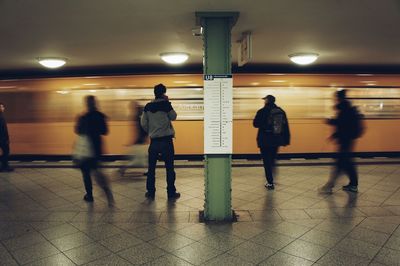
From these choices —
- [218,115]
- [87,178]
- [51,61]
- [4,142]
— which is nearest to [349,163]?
[218,115]

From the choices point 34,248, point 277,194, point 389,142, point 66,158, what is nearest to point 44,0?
point 34,248

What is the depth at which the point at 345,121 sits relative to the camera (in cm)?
528

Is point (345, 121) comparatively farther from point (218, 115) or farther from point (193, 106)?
point (193, 106)

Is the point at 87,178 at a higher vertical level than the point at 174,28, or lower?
lower

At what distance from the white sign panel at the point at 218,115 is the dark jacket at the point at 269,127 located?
1914 mm

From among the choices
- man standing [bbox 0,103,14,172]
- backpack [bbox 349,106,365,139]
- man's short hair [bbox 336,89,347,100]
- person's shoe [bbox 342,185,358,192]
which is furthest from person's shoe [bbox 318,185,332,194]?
man standing [bbox 0,103,14,172]

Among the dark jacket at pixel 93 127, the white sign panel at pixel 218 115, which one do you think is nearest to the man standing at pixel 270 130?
the white sign panel at pixel 218 115

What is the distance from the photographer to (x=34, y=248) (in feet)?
11.2

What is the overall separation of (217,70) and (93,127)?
2.27 meters

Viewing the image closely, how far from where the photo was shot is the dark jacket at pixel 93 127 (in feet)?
16.3

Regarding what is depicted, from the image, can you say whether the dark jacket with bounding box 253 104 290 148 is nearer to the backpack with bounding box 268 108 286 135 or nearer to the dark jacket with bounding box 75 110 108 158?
the backpack with bounding box 268 108 286 135

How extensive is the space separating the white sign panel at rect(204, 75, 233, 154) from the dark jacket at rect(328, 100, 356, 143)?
2.33m

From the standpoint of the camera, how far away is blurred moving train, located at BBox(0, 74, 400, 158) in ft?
28.8

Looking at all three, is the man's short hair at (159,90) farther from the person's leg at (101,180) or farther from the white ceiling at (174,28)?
the person's leg at (101,180)
